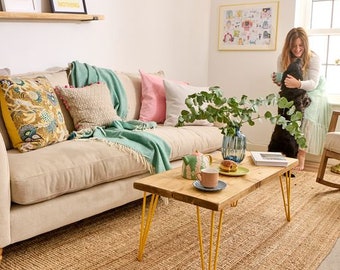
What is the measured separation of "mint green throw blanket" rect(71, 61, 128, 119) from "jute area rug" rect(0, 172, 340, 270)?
807 mm

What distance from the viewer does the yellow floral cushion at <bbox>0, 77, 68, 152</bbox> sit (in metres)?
2.37

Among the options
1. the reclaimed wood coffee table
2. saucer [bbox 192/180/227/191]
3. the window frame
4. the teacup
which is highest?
the window frame

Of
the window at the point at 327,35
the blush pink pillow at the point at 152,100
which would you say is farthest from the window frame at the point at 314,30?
the blush pink pillow at the point at 152,100

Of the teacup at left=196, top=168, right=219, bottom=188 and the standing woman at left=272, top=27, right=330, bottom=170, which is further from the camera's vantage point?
the standing woman at left=272, top=27, right=330, bottom=170

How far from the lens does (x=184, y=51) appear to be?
4.42m

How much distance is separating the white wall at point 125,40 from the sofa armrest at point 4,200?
1249mm

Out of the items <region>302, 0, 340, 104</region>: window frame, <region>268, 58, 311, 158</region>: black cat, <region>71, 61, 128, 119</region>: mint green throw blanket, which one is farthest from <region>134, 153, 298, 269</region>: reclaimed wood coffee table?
<region>302, 0, 340, 104</region>: window frame

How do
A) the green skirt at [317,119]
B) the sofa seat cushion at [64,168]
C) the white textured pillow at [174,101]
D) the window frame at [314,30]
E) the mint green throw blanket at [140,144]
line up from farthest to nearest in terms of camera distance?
1. the window frame at [314,30]
2. the green skirt at [317,119]
3. the white textured pillow at [174,101]
4. the mint green throw blanket at [140,144]
5. the sofa seat cushion at [64,168]

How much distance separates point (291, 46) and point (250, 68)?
0.71m

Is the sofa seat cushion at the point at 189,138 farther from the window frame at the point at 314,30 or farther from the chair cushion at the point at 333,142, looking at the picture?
the window frame at the point at 314,30

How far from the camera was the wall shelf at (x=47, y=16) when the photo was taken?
278cm

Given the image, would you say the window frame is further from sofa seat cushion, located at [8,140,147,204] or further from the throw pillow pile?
sofa seat cushion, located at [8,140,147,204]

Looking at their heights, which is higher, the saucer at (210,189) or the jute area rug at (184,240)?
the saucer at (210,189)

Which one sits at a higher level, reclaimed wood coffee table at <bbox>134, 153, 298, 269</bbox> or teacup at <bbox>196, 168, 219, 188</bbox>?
teacup at <bbox>196, 168, 219, 188</bbox>
